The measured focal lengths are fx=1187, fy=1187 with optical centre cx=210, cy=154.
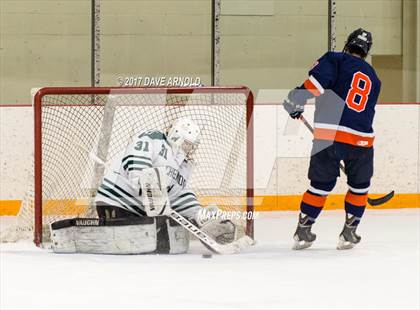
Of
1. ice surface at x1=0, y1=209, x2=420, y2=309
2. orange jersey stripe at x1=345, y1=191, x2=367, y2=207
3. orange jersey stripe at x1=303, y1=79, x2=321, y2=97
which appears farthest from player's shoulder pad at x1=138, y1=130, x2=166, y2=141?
orange jersey stripe at x1=345, y1=191, x2=367, y2=207

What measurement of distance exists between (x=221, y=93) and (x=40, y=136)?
37.7 inches

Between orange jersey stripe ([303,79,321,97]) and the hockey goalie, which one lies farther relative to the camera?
orange jersey stripe ([303,79,321,97])

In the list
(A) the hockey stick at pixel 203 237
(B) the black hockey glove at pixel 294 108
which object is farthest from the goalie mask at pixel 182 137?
(B) the black hockey glove at pixel 294 108

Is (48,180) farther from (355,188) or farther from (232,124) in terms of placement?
(355,188)

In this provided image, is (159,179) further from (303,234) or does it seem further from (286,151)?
(286,151)

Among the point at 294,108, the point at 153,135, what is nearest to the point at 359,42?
the point at 294,108

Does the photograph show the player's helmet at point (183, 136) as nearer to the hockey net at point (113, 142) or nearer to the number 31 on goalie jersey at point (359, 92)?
the hockey net at point (113, 142)

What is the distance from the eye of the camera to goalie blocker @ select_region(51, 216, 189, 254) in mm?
5316

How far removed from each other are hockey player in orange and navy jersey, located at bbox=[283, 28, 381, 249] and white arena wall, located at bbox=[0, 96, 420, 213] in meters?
1.54

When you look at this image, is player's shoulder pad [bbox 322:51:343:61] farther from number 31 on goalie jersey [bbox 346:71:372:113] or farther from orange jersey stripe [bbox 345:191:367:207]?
orange jersey stripe [bbox 345:191:367:207]

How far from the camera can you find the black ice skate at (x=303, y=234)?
5.62 meters

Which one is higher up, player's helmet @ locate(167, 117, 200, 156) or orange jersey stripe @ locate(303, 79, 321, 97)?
orange jersey stripe @ locate(303, 79, 321, 97)

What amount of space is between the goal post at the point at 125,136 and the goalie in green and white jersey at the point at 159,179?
26 centimetres

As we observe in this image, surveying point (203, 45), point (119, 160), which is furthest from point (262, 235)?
point (203, 45)
